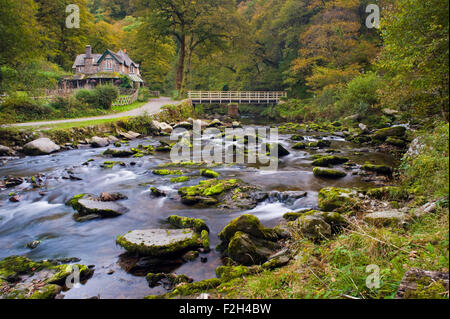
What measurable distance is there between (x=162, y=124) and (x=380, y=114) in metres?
16.7

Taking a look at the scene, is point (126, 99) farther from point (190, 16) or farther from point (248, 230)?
point (248, 230)

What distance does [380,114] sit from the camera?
21344mm

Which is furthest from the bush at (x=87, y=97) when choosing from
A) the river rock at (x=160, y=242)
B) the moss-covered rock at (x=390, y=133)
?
the moss-covered rock at (x=390, y=133)

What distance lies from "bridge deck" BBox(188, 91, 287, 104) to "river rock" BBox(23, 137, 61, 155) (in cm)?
2274

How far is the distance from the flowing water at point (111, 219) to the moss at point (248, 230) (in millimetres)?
441

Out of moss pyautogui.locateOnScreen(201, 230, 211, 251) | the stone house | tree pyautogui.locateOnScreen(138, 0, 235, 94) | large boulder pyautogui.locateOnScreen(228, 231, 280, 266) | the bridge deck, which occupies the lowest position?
moss pyautogui.locateOnScreen(201, 230, 211, 251)

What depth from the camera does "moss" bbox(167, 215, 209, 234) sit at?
641cm

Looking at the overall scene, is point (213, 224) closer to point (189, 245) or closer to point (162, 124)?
point (189, 245)

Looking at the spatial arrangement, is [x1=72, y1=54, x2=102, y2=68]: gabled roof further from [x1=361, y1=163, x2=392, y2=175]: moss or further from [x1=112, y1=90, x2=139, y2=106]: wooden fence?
[x1=361, y1=163, x2=392, y2=175]: moss

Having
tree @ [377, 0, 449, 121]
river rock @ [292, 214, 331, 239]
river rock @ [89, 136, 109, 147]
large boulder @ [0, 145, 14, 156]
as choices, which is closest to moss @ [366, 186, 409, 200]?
tree @ [377, 0, 449, 121]

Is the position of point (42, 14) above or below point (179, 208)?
above

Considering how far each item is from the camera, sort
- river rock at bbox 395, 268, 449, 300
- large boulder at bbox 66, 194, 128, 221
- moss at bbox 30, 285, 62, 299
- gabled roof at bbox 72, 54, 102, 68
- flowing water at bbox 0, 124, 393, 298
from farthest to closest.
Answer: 1. gabled roof at bbox 72, 54, 102, 68
2. large boulder at bbox 66, 194, 128, 221
3. flowing water at bbox 0, 124, 393, 298
4. moss at bbox 30, 285, 62, 299
5. river rock at bbox 395, 268, 449, 300
